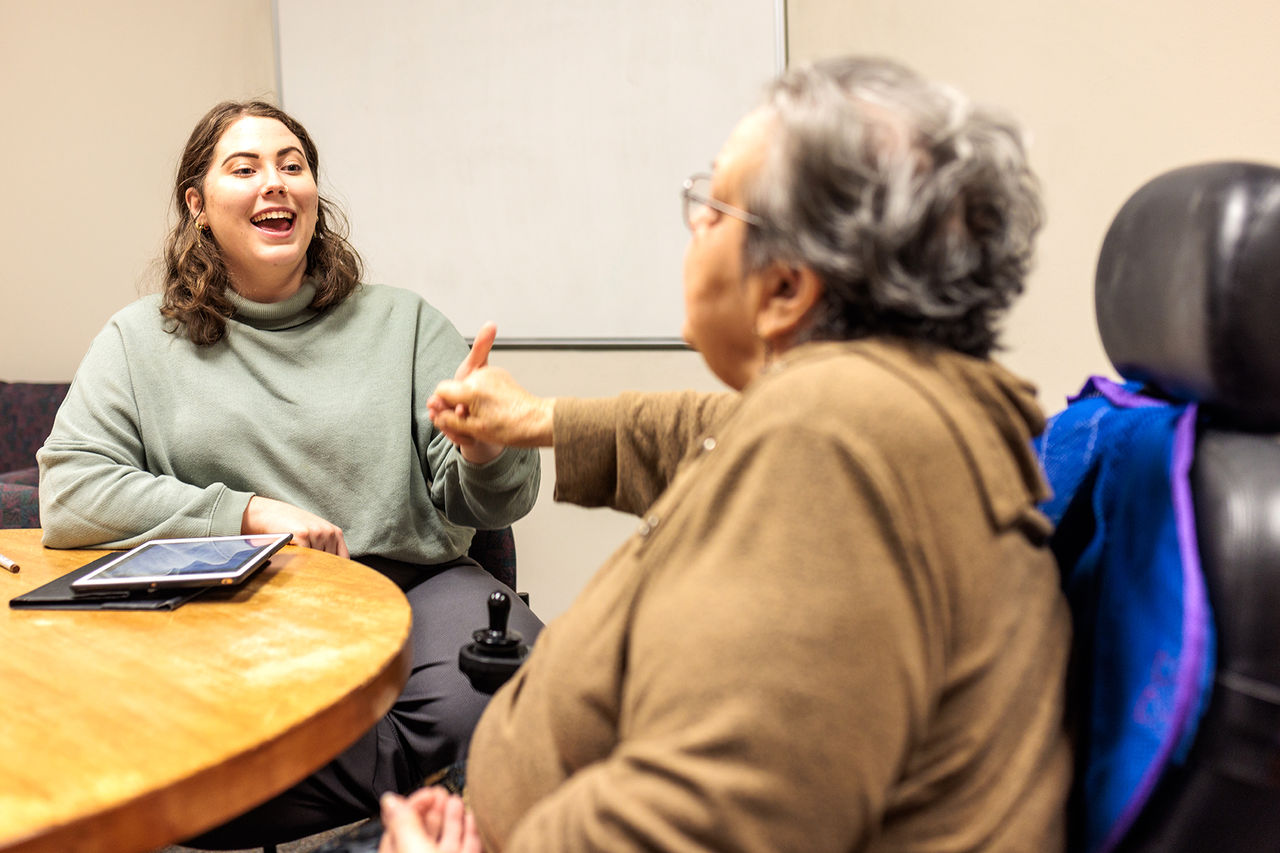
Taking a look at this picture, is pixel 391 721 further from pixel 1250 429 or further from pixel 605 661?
pixel 1250 429

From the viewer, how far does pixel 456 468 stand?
5.36 feet

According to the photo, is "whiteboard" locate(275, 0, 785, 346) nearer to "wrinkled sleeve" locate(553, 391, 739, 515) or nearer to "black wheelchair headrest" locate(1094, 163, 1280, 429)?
"wrinkled sleeve" locate(553, 391, 739, 515)

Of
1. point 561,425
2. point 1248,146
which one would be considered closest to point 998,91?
point 1248,146

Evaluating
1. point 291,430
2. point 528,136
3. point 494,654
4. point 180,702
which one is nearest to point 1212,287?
point 494,654

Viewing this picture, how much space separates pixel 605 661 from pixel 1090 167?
1.94 metres

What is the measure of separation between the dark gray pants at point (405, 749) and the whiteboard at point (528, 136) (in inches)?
53.4

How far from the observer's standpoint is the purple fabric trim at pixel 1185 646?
0.60 meters

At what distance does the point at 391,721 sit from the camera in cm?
145

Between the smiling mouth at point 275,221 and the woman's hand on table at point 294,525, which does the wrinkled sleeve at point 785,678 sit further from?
the smiling mouth at point 275,221

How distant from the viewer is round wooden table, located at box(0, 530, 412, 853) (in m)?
0.69

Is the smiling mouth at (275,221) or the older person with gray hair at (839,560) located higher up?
the smiling mouth at (275,221)

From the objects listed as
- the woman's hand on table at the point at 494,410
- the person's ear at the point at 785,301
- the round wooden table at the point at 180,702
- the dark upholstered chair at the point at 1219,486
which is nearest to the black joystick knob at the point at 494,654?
the round wooden table at the point at 180,702

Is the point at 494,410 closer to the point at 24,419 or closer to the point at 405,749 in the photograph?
the point at 405,749

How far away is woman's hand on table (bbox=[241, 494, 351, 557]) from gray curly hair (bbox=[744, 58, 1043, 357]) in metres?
1.03
